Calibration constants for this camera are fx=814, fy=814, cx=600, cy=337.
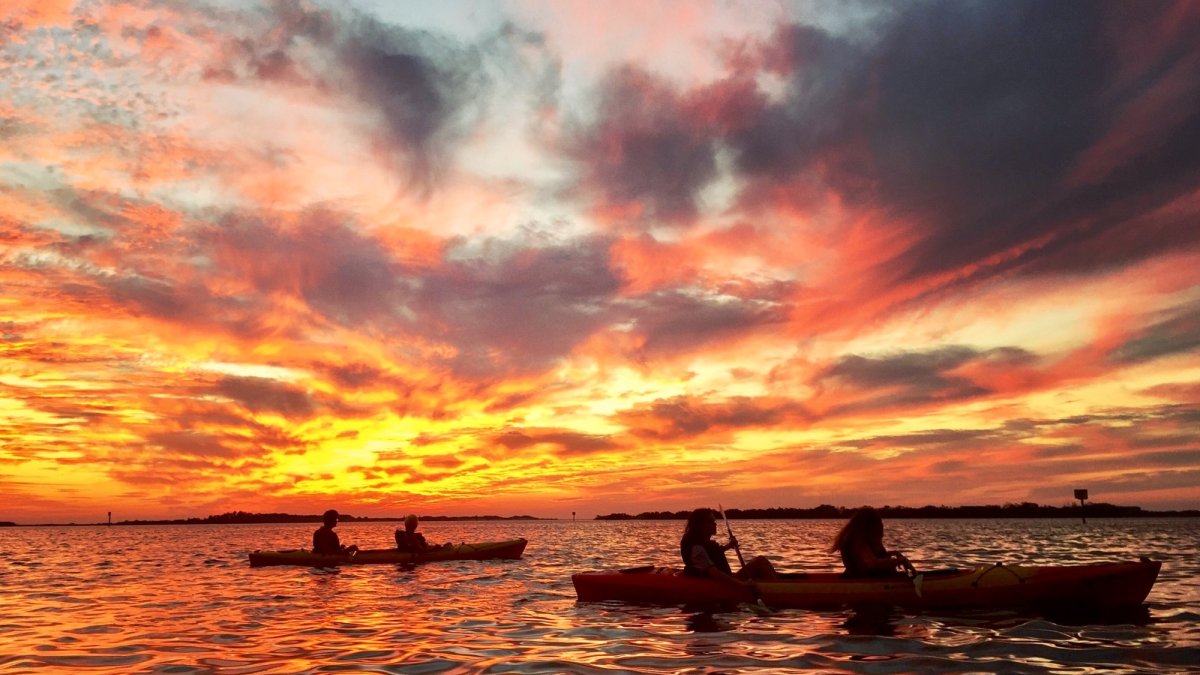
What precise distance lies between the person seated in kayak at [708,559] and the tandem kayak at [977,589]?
1.15 feet

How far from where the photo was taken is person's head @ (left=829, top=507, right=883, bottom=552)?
15.2 meters

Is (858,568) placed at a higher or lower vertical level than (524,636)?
higher

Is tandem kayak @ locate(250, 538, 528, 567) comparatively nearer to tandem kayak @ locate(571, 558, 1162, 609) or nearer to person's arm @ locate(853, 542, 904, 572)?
tandem kayak @ locate(571, 558, 1162, 609)

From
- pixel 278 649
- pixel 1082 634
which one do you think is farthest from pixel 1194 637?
pixel 278 649

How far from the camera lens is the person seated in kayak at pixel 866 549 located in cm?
1518

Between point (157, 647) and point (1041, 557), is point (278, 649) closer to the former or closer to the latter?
point (157, 647)

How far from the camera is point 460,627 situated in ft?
47.0

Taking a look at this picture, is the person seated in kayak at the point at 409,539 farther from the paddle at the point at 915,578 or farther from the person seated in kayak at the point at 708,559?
the paddle at the point at 915,578

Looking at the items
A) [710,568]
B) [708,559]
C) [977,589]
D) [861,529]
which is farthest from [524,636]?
[977,589]

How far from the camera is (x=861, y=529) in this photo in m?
15.4

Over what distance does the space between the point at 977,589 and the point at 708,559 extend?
16.6ft

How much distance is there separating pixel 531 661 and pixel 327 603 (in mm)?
10120

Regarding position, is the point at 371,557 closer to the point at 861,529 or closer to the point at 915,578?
the point at 861,529

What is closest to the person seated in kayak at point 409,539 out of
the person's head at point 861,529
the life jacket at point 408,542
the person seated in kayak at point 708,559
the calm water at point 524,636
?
the life jacket at point 408,542
